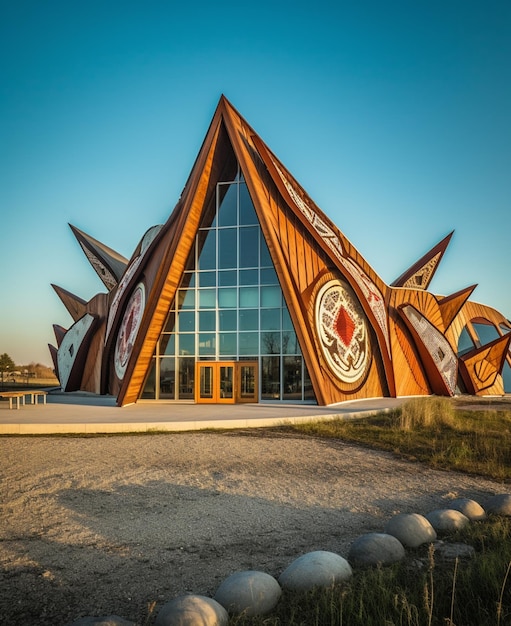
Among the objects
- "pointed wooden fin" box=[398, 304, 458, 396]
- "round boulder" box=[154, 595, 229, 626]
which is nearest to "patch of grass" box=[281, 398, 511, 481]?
"round boulder" box=[154, 595, 229, 626]

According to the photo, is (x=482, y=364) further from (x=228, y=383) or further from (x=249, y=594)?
(x=249, y=594)

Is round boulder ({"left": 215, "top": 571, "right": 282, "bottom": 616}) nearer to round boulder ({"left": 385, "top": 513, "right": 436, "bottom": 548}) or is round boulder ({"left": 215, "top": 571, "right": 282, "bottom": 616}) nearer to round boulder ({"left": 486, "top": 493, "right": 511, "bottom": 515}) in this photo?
round boulder ({"left": 385, "top": 513, "right": 436, "bottom": 548})

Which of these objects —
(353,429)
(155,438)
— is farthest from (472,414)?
(155,438)

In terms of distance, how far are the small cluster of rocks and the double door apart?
1486 cm

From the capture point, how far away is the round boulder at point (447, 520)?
541 centimetres

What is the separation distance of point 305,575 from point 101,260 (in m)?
27.5

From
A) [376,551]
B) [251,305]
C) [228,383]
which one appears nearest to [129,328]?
[228,383]

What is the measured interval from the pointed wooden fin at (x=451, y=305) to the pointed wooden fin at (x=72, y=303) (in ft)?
71.2

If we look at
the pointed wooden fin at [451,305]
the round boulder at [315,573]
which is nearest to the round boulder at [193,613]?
the round boulder at [315,573]

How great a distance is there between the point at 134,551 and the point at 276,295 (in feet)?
53.5

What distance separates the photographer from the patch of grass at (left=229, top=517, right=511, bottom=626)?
352 centimetres

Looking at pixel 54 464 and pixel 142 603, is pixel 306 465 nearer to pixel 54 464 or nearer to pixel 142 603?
pixel 54 464

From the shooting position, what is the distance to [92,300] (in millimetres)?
27938

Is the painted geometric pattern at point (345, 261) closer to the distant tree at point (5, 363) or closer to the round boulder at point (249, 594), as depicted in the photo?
the round boulder at point (249, 594)
